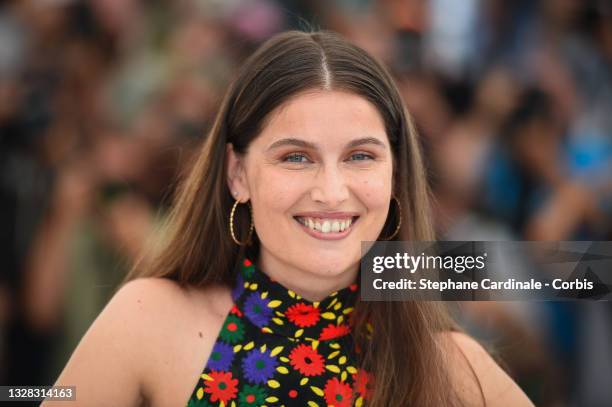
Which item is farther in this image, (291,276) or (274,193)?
(291,276)

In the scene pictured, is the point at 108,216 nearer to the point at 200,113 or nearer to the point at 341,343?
the point at 200,113

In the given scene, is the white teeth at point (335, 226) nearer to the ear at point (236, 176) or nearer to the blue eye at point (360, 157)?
the blue eye at point (360, 157)

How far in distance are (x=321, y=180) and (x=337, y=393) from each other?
60 centimetres

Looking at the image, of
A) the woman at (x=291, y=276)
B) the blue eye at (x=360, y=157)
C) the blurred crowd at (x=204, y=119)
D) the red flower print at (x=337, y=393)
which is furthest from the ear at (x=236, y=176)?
the blurred crowd at (x=204, y=119)

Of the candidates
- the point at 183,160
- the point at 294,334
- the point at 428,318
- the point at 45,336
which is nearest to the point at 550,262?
the point at 428,318

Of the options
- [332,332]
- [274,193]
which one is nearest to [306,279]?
[332,332]

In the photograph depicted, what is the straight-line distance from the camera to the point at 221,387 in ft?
7.61

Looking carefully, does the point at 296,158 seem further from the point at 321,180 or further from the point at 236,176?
the point at 236,176

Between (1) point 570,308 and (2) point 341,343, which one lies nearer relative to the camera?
(2) point 341,343

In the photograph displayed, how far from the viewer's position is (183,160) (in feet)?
10.6

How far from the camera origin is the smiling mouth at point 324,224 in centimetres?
233

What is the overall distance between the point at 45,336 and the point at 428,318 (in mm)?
2144

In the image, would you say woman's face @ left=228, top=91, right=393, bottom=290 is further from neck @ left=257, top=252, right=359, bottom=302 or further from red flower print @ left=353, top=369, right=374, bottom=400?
red flower print @ left=353, top=369, right=374, bottom=400

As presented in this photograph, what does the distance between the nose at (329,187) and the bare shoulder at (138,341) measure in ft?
1.53
